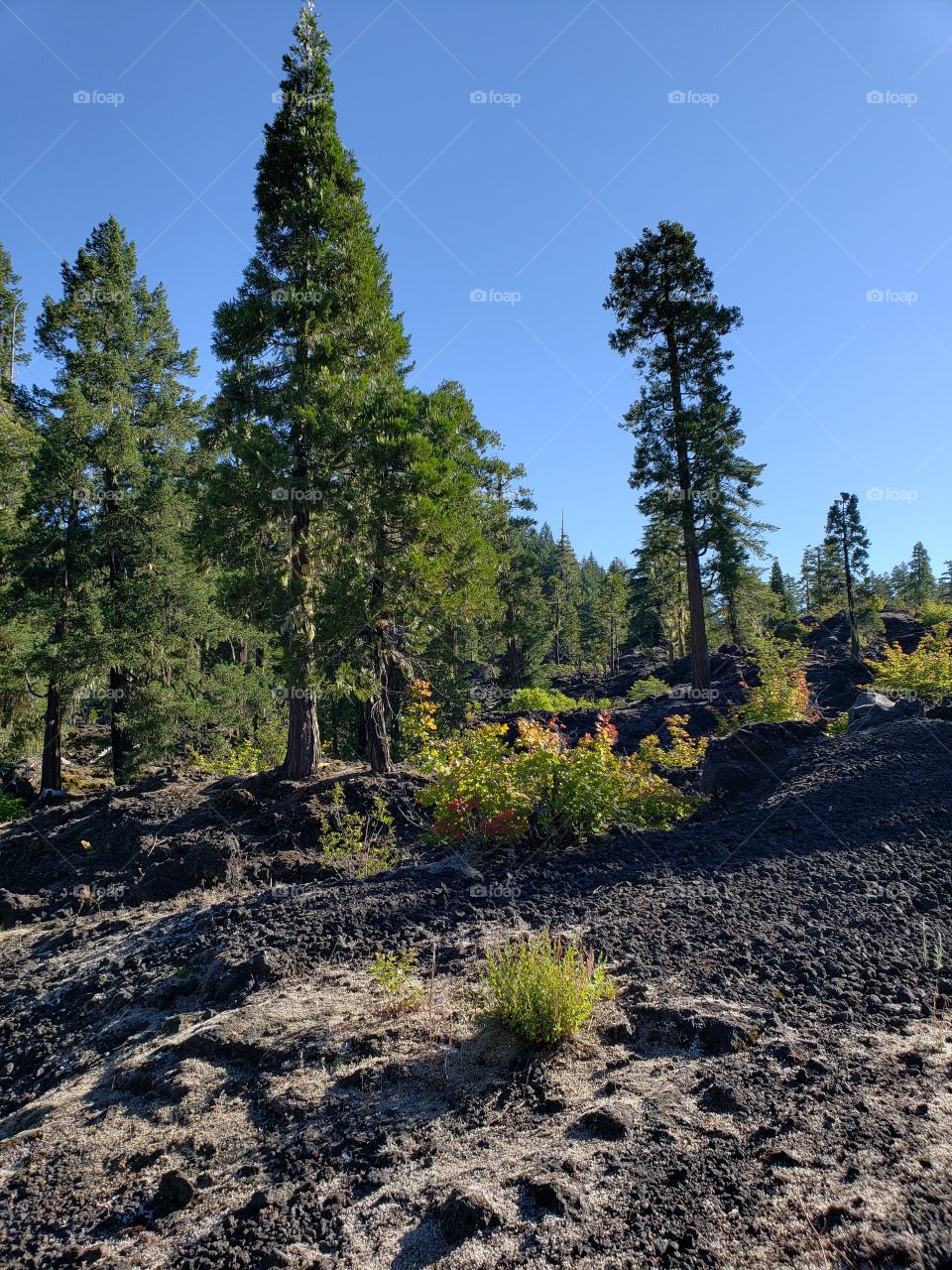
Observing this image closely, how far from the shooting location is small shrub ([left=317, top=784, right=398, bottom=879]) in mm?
6749

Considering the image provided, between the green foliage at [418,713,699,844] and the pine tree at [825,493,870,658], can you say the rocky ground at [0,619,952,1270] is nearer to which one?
the green foliage at [418,713,699,844]

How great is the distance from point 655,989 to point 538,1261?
1.84 m

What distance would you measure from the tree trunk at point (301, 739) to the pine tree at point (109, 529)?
18.3 feet

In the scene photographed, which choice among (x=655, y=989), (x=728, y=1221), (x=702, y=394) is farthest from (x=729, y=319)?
(x=728, y=1221)

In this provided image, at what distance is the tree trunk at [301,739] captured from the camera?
34.5 feet

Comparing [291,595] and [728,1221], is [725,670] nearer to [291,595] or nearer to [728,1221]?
[291,595]

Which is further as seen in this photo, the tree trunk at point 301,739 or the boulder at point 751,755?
the tree trunk at point 301,739

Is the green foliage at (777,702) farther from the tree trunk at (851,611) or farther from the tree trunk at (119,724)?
the tree trunk at (119,724)

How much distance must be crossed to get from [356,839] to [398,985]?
365cm

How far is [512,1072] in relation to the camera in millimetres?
3051

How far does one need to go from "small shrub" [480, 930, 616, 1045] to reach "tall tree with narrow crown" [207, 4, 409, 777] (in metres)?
7.46

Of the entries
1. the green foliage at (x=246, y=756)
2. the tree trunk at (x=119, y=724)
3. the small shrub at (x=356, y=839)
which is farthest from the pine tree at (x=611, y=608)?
the small shrub at (x=356, y=839)

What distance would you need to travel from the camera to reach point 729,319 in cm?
1766

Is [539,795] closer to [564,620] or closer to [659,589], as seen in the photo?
[659,589]
